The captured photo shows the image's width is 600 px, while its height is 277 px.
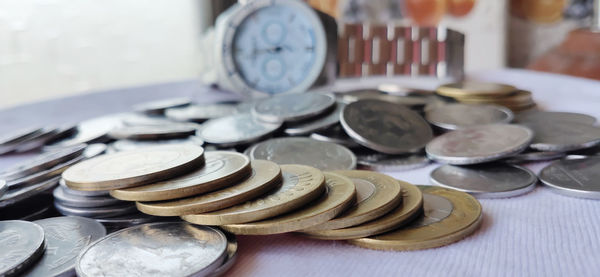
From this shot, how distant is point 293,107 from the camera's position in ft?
3.39

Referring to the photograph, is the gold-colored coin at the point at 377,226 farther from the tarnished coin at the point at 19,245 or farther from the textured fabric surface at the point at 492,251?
the tarnished coin at the point at 19,245

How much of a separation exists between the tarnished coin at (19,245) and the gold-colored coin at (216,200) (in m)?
0.11

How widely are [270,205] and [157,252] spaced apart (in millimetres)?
122

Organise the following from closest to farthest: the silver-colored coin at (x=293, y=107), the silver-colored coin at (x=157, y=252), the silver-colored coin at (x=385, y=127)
Answer: the silver-colored coin at (x=157, y=252)
the silver-colored coin at (x=385, y=127)
the silver-colored coin at (x=293, y=107)

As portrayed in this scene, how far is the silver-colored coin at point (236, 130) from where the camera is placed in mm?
911

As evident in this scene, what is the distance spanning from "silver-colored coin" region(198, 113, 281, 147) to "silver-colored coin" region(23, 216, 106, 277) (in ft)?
1.09

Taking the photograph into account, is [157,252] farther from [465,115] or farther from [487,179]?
[465,115]

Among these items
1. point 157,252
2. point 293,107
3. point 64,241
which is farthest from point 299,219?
point 293,107

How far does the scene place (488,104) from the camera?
1151mm

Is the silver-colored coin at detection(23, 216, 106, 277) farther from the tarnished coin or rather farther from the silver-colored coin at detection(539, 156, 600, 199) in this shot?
the silver-colored coin at detection(539, 156, 600, 199)

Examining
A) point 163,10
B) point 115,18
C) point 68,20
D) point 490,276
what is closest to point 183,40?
point 163,10

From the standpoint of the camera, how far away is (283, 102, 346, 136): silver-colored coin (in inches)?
36.6

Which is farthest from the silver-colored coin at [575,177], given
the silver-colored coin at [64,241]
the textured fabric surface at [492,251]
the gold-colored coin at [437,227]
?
the silver-colored coin at [64,241]

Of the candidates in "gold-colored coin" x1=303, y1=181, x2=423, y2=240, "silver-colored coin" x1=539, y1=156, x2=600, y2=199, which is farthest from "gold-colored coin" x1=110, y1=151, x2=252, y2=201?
"silver-colored coin" x1=539, y1=156, x2=600, y2=199
